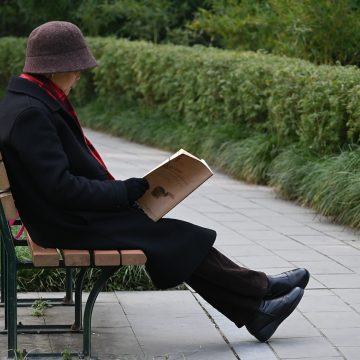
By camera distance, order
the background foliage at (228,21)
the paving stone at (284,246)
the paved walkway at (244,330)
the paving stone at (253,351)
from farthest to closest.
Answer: the background foliage at (228,21) < the paving stone at (284,246) < the paved walkway at (244,330) < the paving stone at (253,351)

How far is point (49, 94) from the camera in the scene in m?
4.68

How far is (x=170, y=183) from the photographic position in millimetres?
4816

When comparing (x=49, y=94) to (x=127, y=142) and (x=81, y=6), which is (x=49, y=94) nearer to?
(x=127, y=142)

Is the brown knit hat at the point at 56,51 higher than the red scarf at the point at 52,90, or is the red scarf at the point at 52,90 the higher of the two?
the brown knit hat at the point at 56,51

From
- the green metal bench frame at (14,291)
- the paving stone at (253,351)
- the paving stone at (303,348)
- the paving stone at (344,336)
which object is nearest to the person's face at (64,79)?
the green metal bench frame at (14,291)

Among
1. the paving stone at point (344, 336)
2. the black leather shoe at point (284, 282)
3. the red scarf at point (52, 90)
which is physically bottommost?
the paving stone at point (344, 336)

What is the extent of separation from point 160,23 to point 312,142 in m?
12.4

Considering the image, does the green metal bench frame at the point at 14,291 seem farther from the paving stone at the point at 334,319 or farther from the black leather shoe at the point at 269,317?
the paving stone at the point at 334,319

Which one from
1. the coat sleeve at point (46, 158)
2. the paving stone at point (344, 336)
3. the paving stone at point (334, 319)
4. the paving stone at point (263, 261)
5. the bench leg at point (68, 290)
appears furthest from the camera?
the paving stone at point (263, 261)

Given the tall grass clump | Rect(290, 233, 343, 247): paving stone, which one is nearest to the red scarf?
the tall grass clump

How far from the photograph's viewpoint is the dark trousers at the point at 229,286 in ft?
16.0

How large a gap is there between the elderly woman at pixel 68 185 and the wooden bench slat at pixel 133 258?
0.15 ft

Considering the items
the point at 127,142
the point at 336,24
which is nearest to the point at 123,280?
the point at 336,24

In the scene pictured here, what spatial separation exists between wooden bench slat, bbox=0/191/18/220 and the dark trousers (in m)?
0.86
